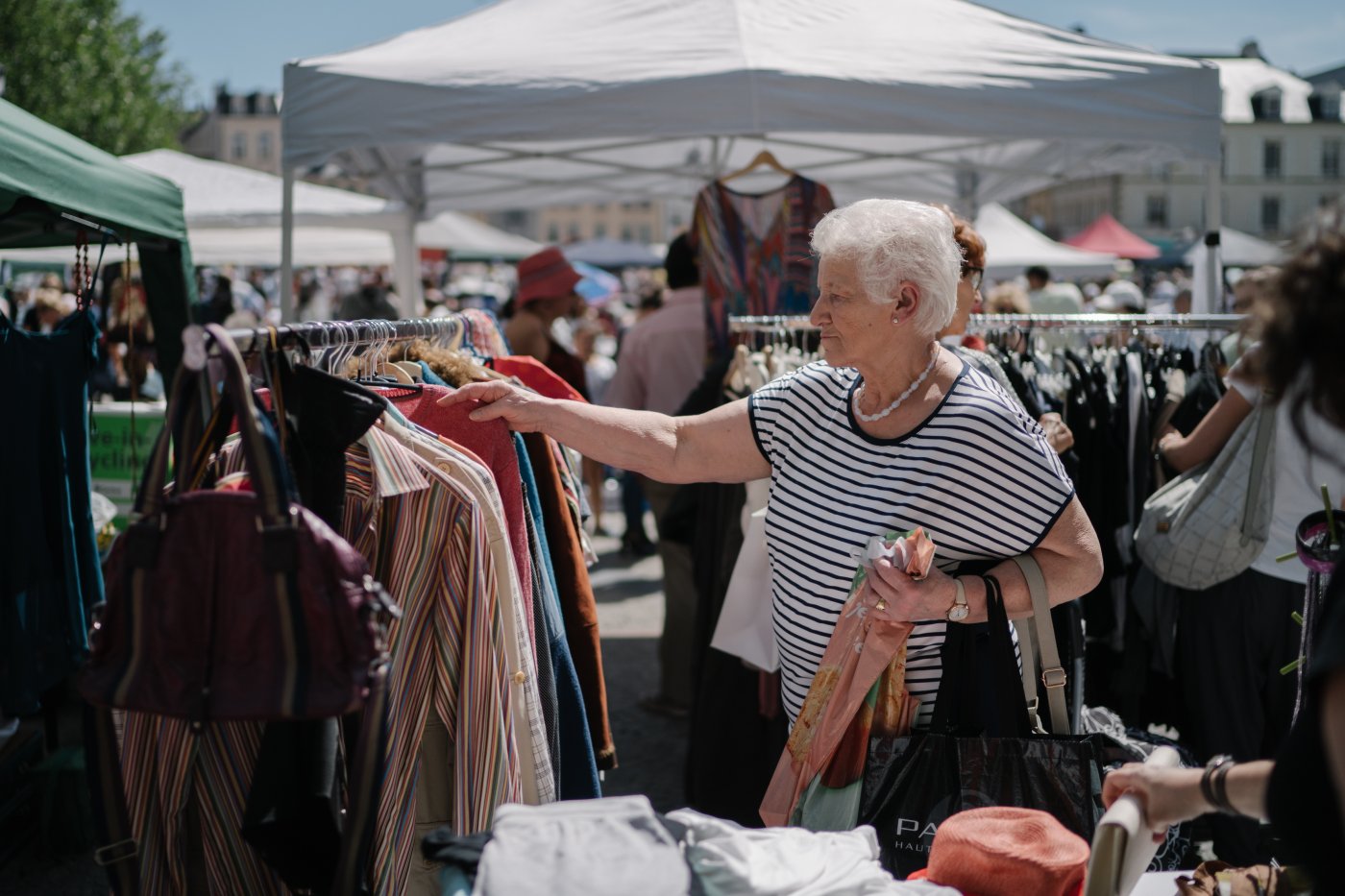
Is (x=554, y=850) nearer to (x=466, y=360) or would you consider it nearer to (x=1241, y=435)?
(x=466, y=360)

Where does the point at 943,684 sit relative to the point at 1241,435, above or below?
below

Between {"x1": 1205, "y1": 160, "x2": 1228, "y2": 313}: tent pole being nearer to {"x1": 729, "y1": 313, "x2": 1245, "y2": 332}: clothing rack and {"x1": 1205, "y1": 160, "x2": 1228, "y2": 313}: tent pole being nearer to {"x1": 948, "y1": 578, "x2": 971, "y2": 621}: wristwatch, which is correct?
{"x1": 729, "y1": 313, "x2": 1245, "y2": 332}: clothing rack

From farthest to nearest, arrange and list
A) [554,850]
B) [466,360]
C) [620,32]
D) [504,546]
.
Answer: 1. [620,32]
2. [466,360]
3. [504,546]
4. [554,850]

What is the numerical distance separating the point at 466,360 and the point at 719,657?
172 centimetres

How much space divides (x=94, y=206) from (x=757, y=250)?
253 centimetres

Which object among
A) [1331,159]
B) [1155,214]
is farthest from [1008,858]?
[1331,159]

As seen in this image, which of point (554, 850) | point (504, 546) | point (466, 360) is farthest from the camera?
point (466, 360)

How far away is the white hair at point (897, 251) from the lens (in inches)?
90.4

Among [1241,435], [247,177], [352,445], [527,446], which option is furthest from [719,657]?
[247,177]

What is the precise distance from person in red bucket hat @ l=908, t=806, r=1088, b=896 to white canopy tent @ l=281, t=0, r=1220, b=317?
10.3ft

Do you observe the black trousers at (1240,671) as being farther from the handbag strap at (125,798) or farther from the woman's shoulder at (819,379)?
the handbag strap at (125,798)

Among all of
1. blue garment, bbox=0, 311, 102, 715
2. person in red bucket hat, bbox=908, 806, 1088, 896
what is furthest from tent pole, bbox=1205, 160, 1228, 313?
blue garment, bbox=0, 311, 102, 715

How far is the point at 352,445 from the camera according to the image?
1909 millimetres

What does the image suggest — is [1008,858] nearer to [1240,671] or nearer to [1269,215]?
[1240,671]
